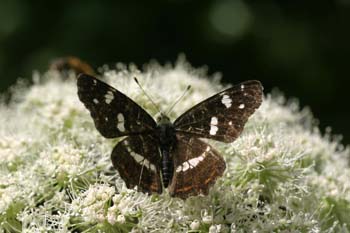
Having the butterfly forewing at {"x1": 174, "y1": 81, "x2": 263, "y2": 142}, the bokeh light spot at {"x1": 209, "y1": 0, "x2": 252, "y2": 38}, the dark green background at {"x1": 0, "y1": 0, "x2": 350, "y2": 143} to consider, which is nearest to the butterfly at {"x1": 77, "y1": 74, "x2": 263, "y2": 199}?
the butterfly forewing at {"x1": 174, "y1": 81, "x2": 263, "y2": 142}

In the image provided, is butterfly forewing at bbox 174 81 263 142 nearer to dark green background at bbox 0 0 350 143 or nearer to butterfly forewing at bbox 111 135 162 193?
butterfly forewing at bbox 111 135 162 193

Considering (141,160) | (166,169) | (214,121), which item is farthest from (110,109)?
(214,121)

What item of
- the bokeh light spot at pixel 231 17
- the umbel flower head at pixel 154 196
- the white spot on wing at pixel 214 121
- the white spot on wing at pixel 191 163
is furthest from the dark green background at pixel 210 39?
the white spot on wing at pixel 191 163

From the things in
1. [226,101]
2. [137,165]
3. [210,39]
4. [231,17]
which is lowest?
[137,165]

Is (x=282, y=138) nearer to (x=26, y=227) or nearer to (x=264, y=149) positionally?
(x=264, y=149)

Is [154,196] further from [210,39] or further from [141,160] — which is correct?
[210,39]

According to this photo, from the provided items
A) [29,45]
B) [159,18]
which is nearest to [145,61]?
[159,18]

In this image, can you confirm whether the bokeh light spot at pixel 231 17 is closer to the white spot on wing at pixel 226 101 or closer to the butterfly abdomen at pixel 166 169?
the white spot on wing at pixel 226 101
